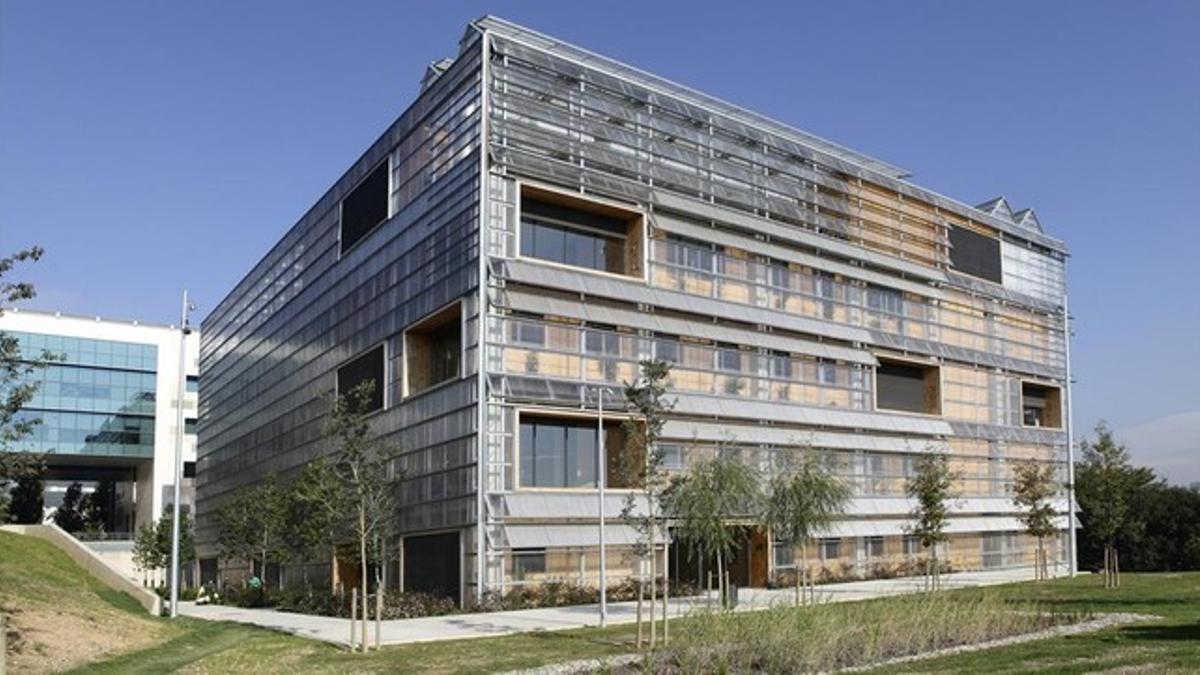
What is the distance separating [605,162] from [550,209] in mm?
2880

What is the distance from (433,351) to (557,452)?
8.40m

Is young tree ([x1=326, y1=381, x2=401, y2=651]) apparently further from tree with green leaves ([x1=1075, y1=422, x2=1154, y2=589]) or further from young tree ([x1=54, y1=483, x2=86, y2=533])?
young tree ([x1=54, y1=483, x2=86, y2=533])

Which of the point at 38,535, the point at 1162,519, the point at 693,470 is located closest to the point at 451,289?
the point at 693,470

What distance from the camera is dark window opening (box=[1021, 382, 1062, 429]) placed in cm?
6706

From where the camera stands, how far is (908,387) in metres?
59.0

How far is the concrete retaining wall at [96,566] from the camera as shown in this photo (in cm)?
3800

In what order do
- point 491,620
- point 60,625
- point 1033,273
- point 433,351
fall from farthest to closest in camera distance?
1. point 1033,273
2. point 433,351
3. point 491,620
4. point 60,625

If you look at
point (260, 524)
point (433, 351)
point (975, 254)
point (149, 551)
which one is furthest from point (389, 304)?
point (149, 551)

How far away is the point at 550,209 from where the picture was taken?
147 ft

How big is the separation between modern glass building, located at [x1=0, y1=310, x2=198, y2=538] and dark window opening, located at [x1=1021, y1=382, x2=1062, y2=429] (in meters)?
65.0

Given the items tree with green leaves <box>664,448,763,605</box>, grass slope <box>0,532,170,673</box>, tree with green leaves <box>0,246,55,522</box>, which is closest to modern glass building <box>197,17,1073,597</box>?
tree with green leaves <box>664,448,763,605</box>

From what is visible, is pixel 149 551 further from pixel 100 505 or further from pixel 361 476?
pixel 361 476

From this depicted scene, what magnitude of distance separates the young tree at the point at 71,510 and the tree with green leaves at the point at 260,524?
5082 cm

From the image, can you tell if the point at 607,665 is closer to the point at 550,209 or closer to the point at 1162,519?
the point at 550,209
